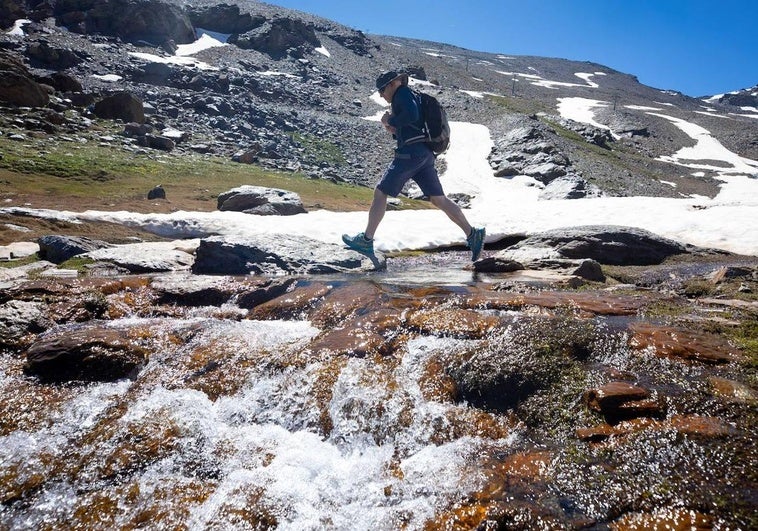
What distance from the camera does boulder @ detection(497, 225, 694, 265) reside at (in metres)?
9.98

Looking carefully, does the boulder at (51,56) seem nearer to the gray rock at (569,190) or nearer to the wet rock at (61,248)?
the gray rock at (569,190)

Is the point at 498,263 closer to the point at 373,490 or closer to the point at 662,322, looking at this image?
the point at 662,322

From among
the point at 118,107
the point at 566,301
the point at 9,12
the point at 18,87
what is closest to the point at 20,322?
the point at 566,301

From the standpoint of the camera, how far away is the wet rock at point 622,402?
3.42 m

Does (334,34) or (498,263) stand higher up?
(334,34)

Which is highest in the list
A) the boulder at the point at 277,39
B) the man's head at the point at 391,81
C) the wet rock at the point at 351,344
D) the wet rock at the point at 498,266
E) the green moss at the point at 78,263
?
the boulder at the point at 277,39

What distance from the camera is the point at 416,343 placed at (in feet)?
15.9

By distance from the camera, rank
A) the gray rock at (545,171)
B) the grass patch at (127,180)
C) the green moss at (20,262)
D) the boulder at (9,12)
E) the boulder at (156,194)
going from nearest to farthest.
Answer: the green moss at (20,262)
the grass patch at (127,180)
the boulder at (156,194)
the gray rock at (545,171)
the boulder at (9,12)

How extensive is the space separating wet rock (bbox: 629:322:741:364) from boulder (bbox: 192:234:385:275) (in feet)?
18.4

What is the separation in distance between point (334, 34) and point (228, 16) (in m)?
19.6

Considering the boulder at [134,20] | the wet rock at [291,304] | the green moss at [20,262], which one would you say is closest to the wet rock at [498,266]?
the wet rock at [291,304]

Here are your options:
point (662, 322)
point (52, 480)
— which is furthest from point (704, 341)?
point (52, 480)

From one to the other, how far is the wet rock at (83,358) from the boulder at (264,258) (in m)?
3.60

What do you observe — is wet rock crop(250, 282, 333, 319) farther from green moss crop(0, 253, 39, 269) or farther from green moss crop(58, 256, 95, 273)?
green moss crop(0, 253, 39, 269)
